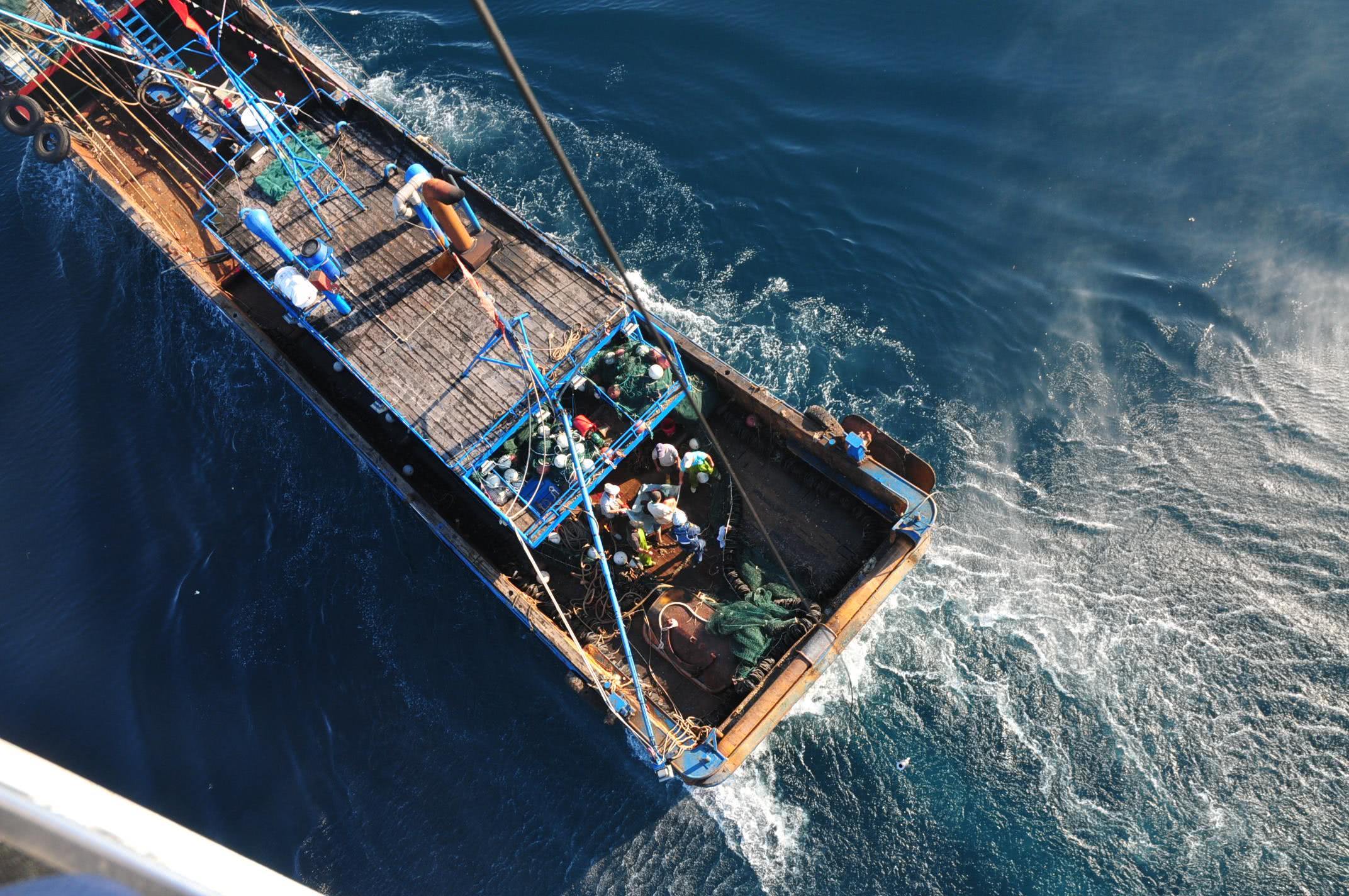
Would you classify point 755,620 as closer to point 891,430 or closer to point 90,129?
point 891,430

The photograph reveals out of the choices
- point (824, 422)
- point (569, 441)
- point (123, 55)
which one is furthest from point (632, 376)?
point (123, 55)

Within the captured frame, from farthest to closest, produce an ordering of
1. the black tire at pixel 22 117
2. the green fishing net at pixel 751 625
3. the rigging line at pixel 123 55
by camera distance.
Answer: the black tire at pixel 22 117
the rigging line at pixel 123 55
the green fishing net at pixel 751 625

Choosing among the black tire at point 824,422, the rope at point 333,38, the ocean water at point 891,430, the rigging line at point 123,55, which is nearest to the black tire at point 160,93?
the rigging line at point 123,55

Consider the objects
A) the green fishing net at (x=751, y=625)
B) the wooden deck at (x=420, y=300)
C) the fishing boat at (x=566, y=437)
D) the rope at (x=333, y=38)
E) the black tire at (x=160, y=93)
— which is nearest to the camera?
the green fishing net at (x=751, y=625)

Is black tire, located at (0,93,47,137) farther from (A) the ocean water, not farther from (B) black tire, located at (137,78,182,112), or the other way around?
(A) the ocean water

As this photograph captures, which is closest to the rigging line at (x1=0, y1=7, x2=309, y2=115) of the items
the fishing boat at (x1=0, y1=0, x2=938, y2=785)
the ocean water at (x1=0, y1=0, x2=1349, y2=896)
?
the fishing boat at (x1=0, y1=0, x2=938, y2=785)

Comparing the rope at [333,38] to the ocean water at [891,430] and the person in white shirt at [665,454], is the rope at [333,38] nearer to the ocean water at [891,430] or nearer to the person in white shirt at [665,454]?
the ocean water at [891,430]
